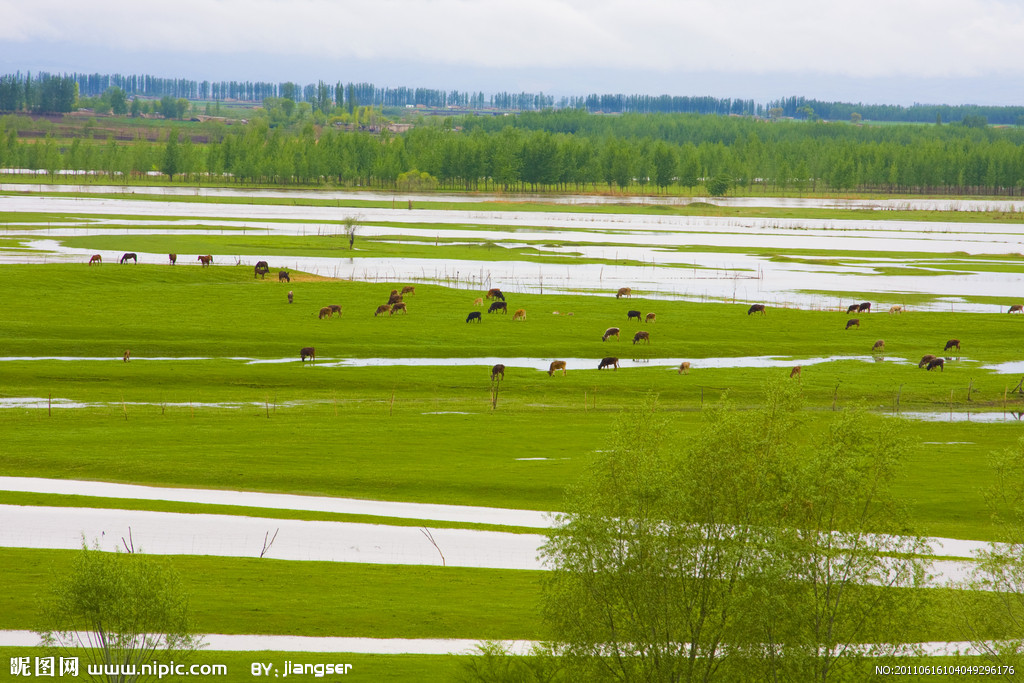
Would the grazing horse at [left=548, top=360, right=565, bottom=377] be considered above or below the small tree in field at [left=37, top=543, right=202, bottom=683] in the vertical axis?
below

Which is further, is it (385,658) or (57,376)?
(57,376)

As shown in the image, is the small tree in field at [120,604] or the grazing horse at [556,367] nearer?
the small tree in field at [120,604]

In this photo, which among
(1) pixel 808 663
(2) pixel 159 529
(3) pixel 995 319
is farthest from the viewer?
(3) pixel 995 319

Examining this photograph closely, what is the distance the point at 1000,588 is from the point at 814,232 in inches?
4871

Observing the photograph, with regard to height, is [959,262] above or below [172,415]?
above

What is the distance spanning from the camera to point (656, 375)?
179 ft

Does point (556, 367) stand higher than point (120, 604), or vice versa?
point (120, 604)

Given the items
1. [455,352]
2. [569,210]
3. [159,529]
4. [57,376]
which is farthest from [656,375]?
[569,210]

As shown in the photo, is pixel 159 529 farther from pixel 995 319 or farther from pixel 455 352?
pixel 995 319

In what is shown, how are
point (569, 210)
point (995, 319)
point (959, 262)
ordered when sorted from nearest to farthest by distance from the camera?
1. point (995, 319)
2. point (959, 262)
3. point (569, 210)

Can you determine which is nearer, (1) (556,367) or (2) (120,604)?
(2) (120,604)

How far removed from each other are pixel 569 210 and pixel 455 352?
4980 inches

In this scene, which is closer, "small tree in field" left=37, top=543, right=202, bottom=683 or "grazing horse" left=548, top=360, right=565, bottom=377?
"small tree in field" left=37, top=543, right=202, bottom=683

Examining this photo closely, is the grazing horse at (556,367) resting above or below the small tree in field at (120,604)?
below
